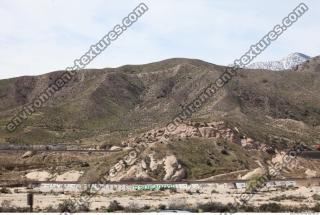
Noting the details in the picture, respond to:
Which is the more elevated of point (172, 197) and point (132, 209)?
point (132, 209)

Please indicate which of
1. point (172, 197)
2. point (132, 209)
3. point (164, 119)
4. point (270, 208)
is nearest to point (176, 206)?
point (132, 209)

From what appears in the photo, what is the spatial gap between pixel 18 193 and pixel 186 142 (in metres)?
23.8

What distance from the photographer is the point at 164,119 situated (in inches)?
4360

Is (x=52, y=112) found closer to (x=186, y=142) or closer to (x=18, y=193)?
(x=186, y=142)

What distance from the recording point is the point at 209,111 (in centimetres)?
10581

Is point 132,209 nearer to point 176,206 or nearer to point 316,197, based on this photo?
point 176,206

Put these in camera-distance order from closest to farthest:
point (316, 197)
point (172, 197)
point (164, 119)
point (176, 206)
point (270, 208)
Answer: point (270, 208)
point (176, 206)
point (316, 197)
point (172, 197)
point (164, 119)

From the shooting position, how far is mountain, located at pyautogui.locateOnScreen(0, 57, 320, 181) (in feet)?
198

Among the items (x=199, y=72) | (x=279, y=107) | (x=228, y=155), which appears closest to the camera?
(x=228, y=155)

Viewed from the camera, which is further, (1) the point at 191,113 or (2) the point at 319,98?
(2) the point at 319,98

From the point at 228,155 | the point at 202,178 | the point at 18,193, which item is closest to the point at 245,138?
the point at 228,155

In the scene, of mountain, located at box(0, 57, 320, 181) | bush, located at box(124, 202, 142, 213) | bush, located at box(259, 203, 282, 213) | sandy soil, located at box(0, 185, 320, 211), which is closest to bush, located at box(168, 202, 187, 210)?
bush, located at box(124, 202, 142, 213)

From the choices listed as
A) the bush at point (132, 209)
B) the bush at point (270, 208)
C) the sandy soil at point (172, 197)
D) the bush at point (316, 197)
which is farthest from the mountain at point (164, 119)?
the bush at point (270, 208)

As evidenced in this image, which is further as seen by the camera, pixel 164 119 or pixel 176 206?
pixel 164 119
